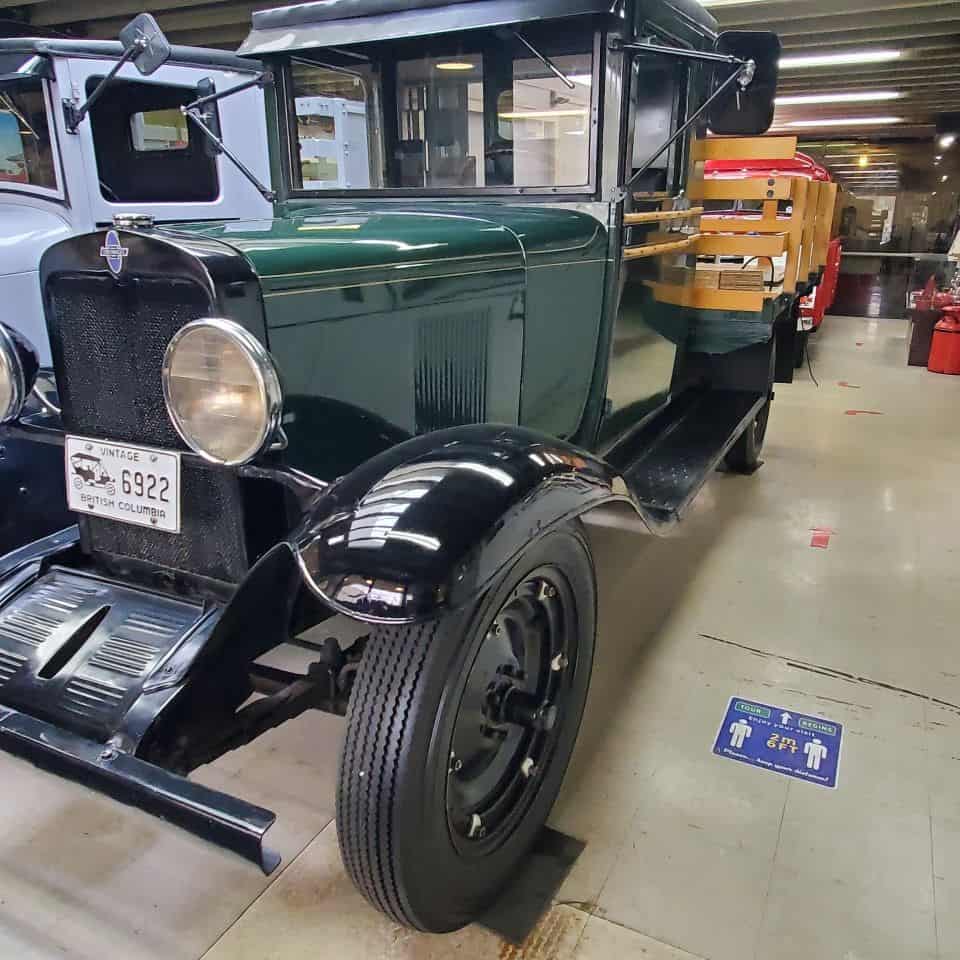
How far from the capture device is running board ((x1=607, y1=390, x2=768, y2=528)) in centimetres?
266

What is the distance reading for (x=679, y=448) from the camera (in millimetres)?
3244

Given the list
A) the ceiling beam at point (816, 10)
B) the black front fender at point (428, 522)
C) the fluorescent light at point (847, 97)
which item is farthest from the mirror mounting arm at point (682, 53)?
the fluorescent light at point (847, 97)

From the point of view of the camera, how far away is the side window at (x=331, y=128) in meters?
2.68

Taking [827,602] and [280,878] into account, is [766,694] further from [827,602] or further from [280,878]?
[280,878]

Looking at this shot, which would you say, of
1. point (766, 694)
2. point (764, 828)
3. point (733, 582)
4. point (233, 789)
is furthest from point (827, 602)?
point (233, 789)

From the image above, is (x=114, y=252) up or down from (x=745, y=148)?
down

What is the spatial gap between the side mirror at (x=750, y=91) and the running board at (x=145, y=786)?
2139 mm

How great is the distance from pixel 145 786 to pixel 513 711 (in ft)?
2.35

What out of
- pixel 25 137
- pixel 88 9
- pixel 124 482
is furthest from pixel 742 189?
pixel 88 9

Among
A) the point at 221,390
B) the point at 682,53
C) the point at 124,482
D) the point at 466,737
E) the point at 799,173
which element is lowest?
the point at 466,737

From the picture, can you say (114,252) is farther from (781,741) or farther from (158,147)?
(158,147)

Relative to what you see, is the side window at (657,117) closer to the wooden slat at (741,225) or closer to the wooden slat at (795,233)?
the wooden slat at (741,225)

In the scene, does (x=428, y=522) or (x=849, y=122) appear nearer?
(x=428, y=522)

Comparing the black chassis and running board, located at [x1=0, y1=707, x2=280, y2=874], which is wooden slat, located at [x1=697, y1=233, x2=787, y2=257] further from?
running board, located at [x1=0, y1=707, x2=280, y2=874]
